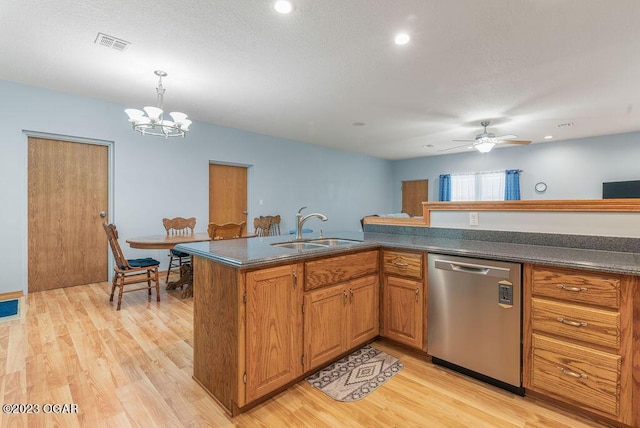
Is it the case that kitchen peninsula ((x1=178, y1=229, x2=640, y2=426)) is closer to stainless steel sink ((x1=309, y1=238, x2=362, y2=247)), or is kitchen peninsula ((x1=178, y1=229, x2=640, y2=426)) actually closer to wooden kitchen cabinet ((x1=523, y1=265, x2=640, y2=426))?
wooden kitchen cabinet ((x1=523, y1=265, x2=640, y2=426))

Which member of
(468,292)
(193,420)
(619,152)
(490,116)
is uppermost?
(490,116)

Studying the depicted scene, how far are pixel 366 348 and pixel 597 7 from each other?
121 inches

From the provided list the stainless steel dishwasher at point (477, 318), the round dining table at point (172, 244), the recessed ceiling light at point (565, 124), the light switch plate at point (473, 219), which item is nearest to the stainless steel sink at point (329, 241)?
the stainless steel dishwasher at point (477, 318)

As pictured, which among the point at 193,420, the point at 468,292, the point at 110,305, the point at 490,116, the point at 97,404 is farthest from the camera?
the point at 490,116

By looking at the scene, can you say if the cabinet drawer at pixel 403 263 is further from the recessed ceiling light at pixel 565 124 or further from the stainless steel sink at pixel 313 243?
the recessed ceiling light at pixel 565 124

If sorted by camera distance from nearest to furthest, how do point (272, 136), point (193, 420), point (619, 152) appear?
1. point (193, 420)
2. point (619, 152)
3. point (272, 136)

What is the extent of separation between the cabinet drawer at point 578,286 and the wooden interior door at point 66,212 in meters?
5.18

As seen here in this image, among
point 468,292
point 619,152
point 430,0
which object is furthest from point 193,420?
point 619,152

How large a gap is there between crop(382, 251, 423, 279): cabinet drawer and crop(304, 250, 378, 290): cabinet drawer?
95 mm

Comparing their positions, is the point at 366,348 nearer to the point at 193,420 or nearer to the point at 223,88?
the point at 193,420

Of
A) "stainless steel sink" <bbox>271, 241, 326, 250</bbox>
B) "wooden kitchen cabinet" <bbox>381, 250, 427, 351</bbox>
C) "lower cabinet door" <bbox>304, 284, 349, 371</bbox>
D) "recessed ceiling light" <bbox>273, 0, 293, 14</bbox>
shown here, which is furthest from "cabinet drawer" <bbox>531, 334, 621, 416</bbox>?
"recessed ceiling light" <bbox>273, 0, 293, 14</bbox>

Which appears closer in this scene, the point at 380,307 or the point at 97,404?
the point at 97,404

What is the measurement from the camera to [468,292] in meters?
1.91

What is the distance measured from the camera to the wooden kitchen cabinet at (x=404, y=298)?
7.04 feet
